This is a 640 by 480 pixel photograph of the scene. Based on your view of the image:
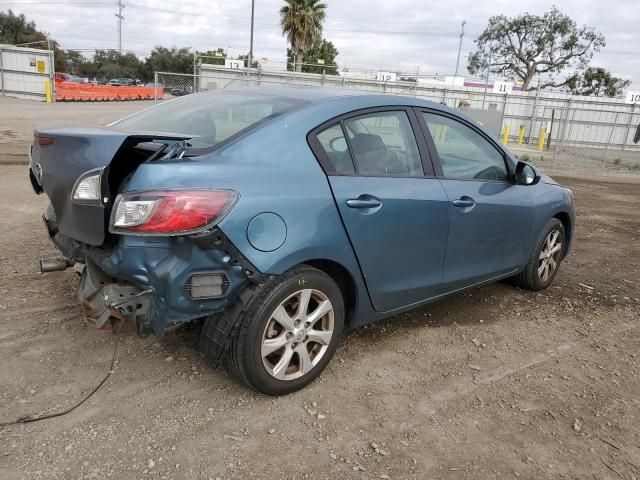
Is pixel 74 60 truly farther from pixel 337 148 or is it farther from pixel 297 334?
pixel 297 334

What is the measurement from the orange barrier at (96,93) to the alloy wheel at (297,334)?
28294 millimetres

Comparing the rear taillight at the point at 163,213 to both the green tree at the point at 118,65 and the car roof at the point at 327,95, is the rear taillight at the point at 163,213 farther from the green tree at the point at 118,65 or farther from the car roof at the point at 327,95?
the green tree at the point at 118,65

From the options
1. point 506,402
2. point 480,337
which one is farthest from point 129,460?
point 480,337

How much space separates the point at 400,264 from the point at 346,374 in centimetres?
74

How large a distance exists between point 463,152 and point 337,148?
1.24m

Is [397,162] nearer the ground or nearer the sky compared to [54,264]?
nearer the sky

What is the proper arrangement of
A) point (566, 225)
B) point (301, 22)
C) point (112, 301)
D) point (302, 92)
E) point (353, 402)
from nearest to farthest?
point (112, 301), point (353, 402), point (302, 92), point (566, 225), point (301, 22)

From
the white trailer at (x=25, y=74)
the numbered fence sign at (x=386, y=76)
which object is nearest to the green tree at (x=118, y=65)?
the white trailer at (x=25, y=74)

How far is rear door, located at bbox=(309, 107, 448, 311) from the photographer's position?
2.92 meters

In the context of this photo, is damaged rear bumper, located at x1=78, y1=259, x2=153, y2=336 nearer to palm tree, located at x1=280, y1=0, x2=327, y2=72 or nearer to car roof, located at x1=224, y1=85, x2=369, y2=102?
car roof, located at x1=224, y1=85, x2=369, y2=102

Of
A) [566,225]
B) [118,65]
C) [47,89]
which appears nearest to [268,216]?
[566,225]

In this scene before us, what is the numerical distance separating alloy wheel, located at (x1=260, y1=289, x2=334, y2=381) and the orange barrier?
28.3 m

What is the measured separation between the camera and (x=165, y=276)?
7.95 feet

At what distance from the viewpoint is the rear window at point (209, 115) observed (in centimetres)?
292
